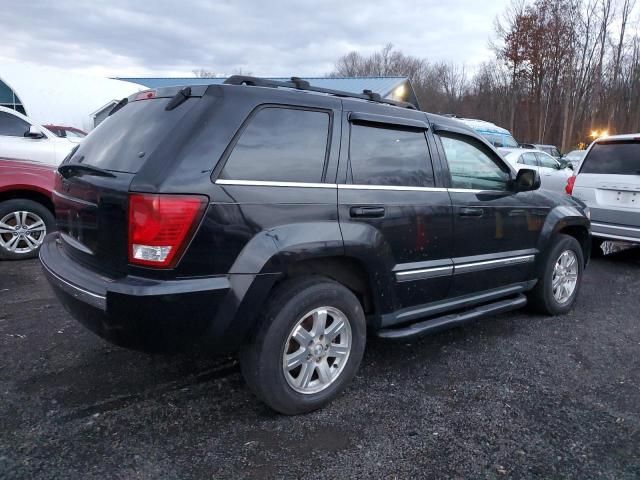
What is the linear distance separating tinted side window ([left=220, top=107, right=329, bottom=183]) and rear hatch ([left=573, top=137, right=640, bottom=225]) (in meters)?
5.31

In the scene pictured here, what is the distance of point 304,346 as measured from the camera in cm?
278

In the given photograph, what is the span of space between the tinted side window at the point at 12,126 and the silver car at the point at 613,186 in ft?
25.9

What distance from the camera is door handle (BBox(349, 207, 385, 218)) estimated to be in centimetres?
286

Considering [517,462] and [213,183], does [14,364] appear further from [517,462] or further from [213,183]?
[517,462]

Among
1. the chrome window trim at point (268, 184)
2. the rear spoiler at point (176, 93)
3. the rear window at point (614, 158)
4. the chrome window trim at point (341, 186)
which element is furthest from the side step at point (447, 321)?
the rear window at point (614, 158)

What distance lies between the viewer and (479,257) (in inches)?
146

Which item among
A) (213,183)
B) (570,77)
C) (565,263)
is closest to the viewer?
(213,183)

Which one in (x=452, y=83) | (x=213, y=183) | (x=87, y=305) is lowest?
(x=87, y=305)

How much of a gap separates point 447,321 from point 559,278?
1832 millimetres

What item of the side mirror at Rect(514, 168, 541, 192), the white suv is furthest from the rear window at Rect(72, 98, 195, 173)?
the white suv

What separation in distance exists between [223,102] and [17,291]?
3.80m

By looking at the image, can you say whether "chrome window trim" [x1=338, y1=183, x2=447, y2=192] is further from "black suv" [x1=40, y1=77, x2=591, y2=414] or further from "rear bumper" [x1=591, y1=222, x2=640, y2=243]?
"rear bumper" [x1=591, y1=222, x2=640, y2=243]

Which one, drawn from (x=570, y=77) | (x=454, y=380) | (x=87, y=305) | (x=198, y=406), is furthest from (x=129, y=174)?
(x=570, y=77)

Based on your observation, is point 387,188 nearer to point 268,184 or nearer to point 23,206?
point 268,184
